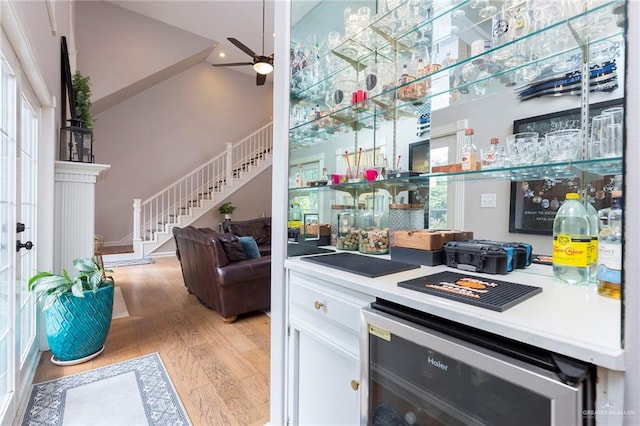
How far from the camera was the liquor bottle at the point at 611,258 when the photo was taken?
2.33 ft

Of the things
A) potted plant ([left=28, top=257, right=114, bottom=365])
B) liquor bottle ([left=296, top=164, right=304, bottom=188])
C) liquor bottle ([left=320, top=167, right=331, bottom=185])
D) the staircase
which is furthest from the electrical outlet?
the staircase

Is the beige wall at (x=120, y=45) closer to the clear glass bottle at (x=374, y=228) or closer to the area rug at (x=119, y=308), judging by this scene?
the area rug at (x=119, y=308)

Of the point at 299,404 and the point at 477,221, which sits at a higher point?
the point at 477,221

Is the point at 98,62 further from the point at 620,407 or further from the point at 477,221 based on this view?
the point at 620,407

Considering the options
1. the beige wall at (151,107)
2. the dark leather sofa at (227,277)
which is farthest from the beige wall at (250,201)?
the dark leather sofa at (227,277)

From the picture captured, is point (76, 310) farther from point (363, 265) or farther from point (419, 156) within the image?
point (419, 156)

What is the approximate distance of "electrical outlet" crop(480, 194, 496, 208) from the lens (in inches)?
51.9

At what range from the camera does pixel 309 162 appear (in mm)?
1732

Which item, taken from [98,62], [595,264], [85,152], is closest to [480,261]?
[595,264]

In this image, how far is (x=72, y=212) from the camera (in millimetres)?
2516

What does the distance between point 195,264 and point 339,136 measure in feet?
7.82

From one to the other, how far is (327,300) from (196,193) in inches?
274

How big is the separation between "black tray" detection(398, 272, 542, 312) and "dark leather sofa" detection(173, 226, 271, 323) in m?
2.28

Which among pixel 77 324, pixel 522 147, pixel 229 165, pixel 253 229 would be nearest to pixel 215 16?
pixel 229 165
